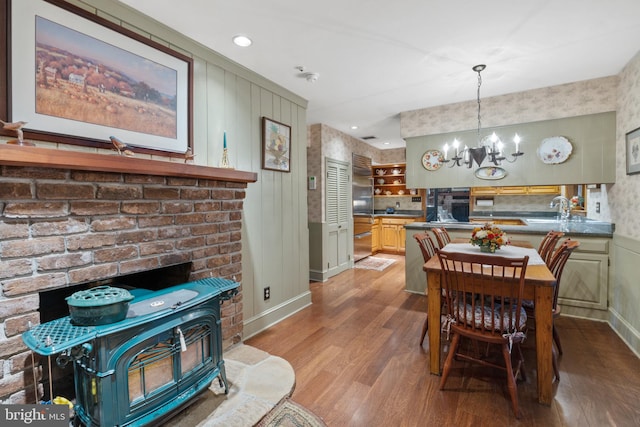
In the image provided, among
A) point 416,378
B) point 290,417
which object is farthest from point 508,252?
point 290,417

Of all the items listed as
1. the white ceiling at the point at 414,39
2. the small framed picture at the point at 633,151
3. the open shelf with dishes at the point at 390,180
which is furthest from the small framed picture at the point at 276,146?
the open shelf with dishes at the point at 390,180

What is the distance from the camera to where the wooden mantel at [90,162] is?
114 centimetres

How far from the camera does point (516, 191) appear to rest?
513 cm

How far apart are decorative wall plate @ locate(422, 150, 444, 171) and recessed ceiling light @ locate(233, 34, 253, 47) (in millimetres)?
2867

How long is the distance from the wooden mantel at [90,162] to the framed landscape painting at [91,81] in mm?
390

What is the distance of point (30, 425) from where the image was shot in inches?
48.1

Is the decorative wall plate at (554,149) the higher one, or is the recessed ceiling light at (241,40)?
the recessed ceiling light at (241,40)

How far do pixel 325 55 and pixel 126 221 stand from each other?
2.05 metres

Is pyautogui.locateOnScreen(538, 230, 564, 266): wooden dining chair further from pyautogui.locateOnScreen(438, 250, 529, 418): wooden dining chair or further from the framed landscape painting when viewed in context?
the framed landscape painting

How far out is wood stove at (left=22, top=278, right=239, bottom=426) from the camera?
1.21 m

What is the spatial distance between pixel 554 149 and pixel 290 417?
156 inches

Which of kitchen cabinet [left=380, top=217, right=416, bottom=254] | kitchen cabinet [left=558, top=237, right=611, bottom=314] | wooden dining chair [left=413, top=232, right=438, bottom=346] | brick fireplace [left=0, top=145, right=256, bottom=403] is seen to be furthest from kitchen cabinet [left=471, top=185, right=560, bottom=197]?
brick fireplace [left=0, top=145, right=256, bottom=403]

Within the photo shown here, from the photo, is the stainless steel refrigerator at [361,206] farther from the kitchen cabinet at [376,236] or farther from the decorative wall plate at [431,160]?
the decorative wall plate at [431,160]

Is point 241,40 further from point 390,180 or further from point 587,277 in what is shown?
point 390,180
